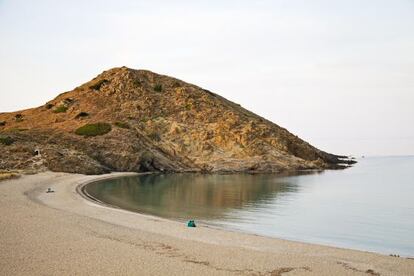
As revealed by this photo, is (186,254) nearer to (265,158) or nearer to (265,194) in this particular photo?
(265,194)

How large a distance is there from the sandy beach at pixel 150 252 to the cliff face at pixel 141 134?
40.3m

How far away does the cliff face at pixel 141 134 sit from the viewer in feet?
216

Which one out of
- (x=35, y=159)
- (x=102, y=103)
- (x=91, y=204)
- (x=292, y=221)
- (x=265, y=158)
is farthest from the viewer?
(x=102, y=103)

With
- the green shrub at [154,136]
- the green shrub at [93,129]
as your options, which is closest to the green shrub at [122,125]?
the green shrub at [93,129]

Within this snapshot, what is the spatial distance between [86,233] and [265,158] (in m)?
68.7

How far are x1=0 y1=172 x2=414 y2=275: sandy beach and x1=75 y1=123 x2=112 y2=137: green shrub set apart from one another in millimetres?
54074

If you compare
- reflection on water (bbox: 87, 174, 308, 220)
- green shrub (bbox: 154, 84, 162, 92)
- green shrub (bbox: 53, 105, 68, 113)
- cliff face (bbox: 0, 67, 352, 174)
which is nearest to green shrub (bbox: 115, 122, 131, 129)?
cliff face (bbox: 0, 67, 352, 174)

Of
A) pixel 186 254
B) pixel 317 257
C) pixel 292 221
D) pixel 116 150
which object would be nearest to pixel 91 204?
pixel 292 221

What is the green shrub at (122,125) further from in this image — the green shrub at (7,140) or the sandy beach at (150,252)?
the sandy beach at (150,252)

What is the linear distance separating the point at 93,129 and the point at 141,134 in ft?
31.4

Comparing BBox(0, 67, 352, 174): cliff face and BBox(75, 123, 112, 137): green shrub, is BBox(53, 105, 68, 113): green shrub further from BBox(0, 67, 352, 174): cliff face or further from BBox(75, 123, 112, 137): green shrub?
BBox(75, 123, 112, 137): green shrub

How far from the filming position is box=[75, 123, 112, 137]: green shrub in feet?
251

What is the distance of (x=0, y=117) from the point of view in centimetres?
9569

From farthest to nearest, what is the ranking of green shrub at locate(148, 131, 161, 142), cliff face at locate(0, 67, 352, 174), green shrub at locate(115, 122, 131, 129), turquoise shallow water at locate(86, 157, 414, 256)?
green shrub at locate(148, 131, 161, 142), green shrub at locate(115, 122, 131, 129), cliff face at locate(0, 67, 352, 174), turquoise shallow water at locate(86, 157, 414, 256)
